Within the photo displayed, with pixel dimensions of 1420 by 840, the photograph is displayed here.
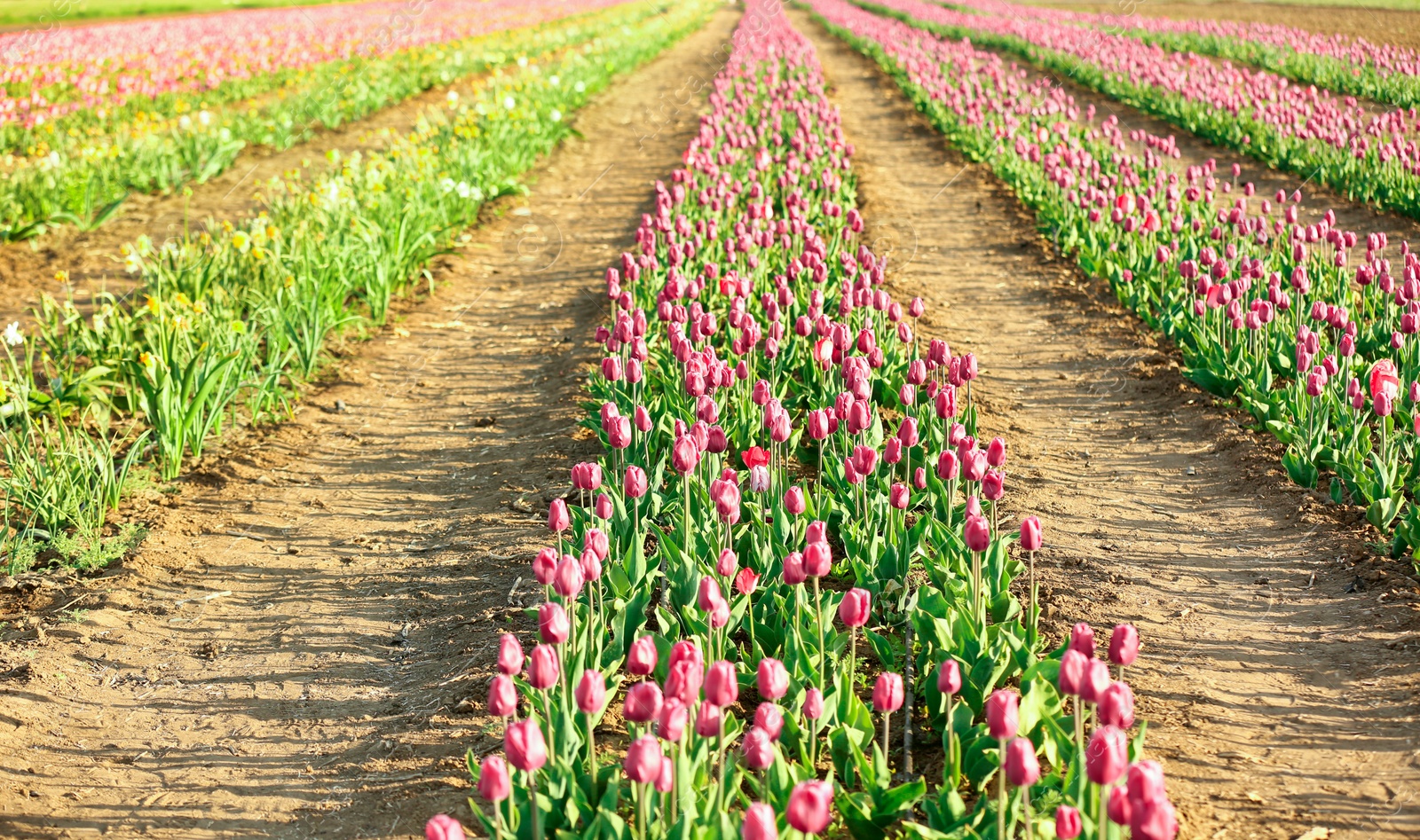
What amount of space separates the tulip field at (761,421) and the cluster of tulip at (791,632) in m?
0.01

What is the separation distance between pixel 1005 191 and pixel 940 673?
31.8ft

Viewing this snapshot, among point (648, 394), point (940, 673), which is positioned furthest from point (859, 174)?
point (940, 673)

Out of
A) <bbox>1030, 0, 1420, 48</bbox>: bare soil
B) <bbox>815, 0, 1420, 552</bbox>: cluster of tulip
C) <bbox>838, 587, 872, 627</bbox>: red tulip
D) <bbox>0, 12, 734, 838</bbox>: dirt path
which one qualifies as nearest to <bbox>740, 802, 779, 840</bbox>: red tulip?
<bbox>838, 587, 872, 627</bbox>: red tulip

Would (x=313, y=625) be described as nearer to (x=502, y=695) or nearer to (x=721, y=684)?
(x=502, y=695)

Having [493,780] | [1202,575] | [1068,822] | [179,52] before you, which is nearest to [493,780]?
[493,780]

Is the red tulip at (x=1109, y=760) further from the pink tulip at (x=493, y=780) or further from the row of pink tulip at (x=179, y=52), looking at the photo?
the row of pink tulip at (x=179, y=52)

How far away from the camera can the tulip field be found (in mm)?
2746

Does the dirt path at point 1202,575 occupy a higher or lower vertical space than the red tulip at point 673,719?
lower

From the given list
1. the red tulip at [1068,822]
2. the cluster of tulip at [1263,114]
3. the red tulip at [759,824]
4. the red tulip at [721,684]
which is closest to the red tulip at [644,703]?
the red tulip at [721,684]

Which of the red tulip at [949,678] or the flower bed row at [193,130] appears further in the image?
the flower bed row at [193,130]

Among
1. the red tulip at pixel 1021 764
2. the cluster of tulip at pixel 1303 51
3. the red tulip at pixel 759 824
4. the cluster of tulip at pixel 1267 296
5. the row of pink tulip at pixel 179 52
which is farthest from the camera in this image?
the cluster of tulip at pixel 1303 51

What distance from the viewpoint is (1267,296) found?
6.74 m

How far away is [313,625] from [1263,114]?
38.2ft

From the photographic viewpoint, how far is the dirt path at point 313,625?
3.21m
